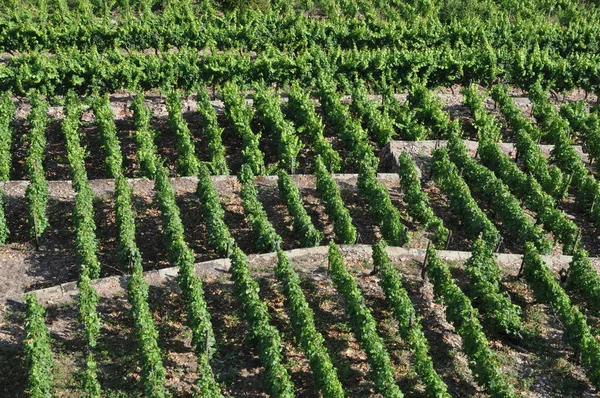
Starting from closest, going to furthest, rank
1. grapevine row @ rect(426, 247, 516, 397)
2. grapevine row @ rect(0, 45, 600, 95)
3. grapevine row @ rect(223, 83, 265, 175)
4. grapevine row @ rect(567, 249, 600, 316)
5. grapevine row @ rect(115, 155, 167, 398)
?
1. grapevine row @ rect(115, 155, 167, 398)
2. grapevine row @ rect(426, 247, 516, 397)
3. grapevine row @ rect(567, 249, 600, 316)
4. grapevine row @ rect(223, 83, 265, 175)
5. grapevine row @ rect(0, 45, 600, 95)

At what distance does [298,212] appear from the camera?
24188 millimetres

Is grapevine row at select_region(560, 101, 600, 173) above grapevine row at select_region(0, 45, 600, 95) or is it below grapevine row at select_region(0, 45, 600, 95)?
below

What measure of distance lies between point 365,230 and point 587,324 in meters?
7.50

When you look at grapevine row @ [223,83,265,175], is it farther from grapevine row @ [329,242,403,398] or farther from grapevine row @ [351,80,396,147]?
grapevine row @ [329,242,403,398]

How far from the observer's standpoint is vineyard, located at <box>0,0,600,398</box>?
1975 cm

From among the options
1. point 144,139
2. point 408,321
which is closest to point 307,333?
point 408,321

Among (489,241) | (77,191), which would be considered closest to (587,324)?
(489,241)

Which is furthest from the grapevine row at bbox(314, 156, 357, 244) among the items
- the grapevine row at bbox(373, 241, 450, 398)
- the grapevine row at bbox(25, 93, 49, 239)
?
the grapevine row at bbox(25, 93, 49, 239)

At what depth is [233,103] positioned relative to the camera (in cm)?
2998

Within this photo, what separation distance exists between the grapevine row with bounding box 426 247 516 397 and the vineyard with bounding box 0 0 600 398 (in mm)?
63

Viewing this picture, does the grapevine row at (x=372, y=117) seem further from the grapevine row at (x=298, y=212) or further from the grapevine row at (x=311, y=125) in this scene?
the grapevine row at (x=298, y=212)

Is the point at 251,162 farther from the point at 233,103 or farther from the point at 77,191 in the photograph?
the point at 77,191

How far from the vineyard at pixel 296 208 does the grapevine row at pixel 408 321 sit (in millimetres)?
60

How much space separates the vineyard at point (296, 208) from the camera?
19.8 metres
